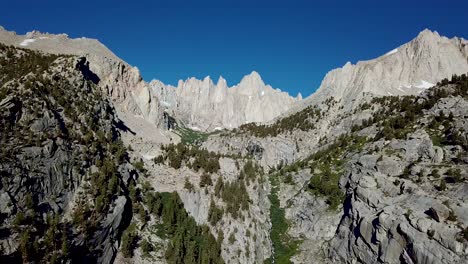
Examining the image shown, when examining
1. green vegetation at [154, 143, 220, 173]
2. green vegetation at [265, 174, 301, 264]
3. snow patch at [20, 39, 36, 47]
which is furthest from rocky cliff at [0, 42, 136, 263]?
snow patch at [20, 39, 36, 47]

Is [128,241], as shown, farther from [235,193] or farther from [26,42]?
[26,42]

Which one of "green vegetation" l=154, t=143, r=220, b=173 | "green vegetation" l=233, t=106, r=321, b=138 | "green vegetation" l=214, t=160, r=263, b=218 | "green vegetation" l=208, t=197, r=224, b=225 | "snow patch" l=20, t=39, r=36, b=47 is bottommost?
"green vegetation" l=208, t=197, r=224, b=225

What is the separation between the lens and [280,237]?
247ft

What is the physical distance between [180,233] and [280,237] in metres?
21.8

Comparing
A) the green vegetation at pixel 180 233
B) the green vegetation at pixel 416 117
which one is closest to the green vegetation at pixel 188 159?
the green vegetation at pixel 180 233

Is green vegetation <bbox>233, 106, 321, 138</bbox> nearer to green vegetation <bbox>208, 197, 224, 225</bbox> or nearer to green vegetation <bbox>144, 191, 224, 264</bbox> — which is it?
green vegetation <bbox>208, 197, 224, 225</bbox>

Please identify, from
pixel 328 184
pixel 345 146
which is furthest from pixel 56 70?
pixel 345 146

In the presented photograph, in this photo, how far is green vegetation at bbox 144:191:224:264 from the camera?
197ft

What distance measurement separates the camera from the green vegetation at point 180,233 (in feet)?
197

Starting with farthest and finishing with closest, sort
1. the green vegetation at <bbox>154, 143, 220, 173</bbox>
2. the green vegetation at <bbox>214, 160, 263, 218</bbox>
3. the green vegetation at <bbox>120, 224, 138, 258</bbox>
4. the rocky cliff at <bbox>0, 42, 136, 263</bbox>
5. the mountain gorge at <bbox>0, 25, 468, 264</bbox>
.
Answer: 1. the green vegetation at <bbox>154, 143, 220, 173</bbox>
2. the green vegetation at <bbox>214, 160, 263, 218</bbox>
3. the green vegetation at <bbox>120, 224, 138, 258</bbox>
4. the mountain gorge at <bbox>0, 25, 468, 264</bbox>
5. the rocky cliff at <bbox>0, 42, 136, 263</bbox>

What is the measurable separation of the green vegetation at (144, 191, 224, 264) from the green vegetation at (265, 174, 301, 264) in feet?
39.2

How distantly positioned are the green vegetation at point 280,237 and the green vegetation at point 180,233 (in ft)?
39.2

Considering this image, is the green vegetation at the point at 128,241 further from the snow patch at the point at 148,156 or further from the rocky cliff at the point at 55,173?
the snow patch at the point at 148,156

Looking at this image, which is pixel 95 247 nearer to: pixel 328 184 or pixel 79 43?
pixel 328 184
